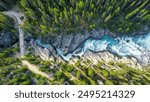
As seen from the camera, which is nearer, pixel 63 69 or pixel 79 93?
pixel 79 93

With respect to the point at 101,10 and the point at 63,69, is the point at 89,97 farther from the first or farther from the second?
the point at 101,10

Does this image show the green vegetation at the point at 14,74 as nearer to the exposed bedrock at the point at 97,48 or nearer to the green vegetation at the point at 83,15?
the exposed bedrock at the point at 97,48

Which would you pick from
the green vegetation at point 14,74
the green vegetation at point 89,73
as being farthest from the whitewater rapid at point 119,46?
the green vegetation at point 14,74

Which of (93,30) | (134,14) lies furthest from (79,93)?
(134,14)

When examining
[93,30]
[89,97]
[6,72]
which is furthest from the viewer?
[93,30]

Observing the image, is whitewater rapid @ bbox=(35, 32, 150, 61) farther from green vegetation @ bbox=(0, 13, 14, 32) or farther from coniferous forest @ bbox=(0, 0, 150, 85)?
green vegetation @ bbox=(0, 13, 14, 32)

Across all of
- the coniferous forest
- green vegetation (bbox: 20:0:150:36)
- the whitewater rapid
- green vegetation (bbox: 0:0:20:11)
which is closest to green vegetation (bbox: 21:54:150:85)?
the coniferous forest

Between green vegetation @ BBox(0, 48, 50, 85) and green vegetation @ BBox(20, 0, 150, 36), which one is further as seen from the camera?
green vegetation @ BBox(20, 0, 150, 36)
